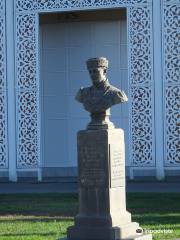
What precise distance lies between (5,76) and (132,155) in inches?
137

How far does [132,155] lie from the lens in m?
19.9

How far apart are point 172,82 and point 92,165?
357 inches

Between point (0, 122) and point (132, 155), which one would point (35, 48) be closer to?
point (0, 122)

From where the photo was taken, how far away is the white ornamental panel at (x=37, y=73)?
65.1 feet

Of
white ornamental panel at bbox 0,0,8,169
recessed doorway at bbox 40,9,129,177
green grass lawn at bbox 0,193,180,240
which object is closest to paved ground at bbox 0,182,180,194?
white ornamental panel at bbox 0,0,8,169

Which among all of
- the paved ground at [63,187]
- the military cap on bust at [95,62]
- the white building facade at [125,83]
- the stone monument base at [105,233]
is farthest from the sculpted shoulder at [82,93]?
the white building facade at [125,83]

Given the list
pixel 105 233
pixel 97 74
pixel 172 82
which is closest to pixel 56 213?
pixel 105 233

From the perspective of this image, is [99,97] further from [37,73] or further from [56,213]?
[37,73]

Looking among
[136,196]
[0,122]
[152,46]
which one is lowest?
[136,196]

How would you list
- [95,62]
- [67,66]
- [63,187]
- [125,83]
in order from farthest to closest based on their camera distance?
[67,66] < [125,83] < [63,187] < [95,62]

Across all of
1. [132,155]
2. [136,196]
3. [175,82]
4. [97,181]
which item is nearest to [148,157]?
[132,155]

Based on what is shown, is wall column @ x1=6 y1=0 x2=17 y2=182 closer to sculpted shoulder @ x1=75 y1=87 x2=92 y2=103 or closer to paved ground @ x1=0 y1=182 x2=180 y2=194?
paved ground @ x1=0 y1=182 x2=180 y2=194

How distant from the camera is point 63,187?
19391 millimetres

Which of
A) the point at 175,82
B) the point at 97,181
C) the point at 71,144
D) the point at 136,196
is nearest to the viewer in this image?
the point at 97,181
